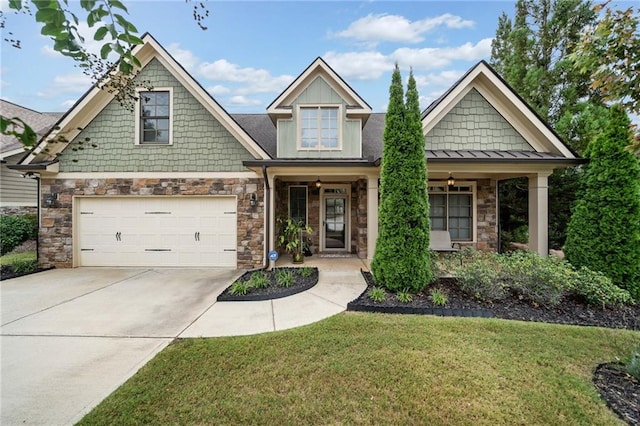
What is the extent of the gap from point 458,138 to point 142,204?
9163mm

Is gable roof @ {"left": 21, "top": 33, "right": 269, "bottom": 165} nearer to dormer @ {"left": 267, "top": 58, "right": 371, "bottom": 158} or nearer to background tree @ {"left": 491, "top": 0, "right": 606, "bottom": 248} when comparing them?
dormer @ {"left": 267, "top": 58, "right": 371, "bottom": 158}

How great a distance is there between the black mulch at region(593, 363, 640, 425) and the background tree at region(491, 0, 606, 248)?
8224 millimetres

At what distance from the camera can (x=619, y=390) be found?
2826 mm

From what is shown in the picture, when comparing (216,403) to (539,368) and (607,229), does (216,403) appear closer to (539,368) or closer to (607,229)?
(539,368)

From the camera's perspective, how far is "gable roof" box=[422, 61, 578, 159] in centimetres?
745

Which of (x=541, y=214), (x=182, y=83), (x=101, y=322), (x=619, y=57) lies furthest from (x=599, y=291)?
(x=182, y=83)

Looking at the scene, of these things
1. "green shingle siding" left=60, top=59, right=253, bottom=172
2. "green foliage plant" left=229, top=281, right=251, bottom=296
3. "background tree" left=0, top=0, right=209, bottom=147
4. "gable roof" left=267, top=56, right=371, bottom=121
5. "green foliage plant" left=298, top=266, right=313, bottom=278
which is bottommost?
"green foliage plant" left=229, top=281, right=251, bottom=296

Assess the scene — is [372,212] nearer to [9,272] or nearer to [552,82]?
[552,82]

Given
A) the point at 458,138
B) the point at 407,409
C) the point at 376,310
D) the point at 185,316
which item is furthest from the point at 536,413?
the point at 458,138

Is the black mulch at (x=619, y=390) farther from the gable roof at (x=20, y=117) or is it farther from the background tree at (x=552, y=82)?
the gable roof at (x=20, y=117)

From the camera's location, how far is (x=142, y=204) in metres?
8.28

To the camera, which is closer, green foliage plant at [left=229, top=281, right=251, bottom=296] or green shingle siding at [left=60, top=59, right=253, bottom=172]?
green foliage plant at [left=229, top=281, right=251, bottom=296]

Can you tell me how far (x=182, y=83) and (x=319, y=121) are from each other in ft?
13.0

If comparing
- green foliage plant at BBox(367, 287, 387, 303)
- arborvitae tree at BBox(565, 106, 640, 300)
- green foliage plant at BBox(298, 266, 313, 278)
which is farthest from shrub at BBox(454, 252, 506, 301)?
green foliage plant at BBox(298, 266, 313, 278)
